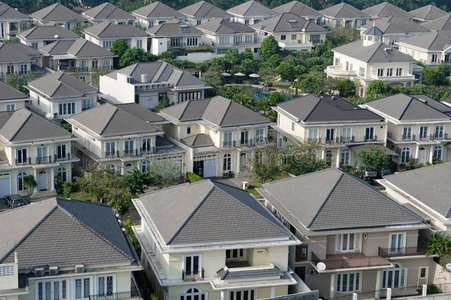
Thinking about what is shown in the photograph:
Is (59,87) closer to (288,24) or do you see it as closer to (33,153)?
(33,153)

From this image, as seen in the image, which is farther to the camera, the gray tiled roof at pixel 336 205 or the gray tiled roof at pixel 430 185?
the gray tiled roof at pixel 430 185

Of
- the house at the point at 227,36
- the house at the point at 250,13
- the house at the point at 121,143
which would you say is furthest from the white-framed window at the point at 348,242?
the house at the point at 250,13

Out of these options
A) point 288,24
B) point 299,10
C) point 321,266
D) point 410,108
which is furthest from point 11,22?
point 321,266

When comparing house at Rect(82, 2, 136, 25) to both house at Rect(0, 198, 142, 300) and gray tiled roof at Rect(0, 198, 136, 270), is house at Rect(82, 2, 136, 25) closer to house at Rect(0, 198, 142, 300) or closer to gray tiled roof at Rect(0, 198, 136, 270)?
gray tiled roof at Rect(0, 198, 136, 270)

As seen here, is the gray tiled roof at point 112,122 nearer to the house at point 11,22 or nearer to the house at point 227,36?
the house at point 227,36

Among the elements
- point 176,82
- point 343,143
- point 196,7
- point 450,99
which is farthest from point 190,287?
point 196,7

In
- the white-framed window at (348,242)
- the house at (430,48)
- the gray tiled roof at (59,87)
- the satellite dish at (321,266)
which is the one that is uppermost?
the house at (430,48)

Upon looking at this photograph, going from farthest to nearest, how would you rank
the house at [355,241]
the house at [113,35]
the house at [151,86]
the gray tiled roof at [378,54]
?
the house at [113,35], the gray tiled roof at [378,54], the house at [151,86], the house at [355,241]

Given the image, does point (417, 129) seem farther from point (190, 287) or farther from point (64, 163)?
point (190, 287)
